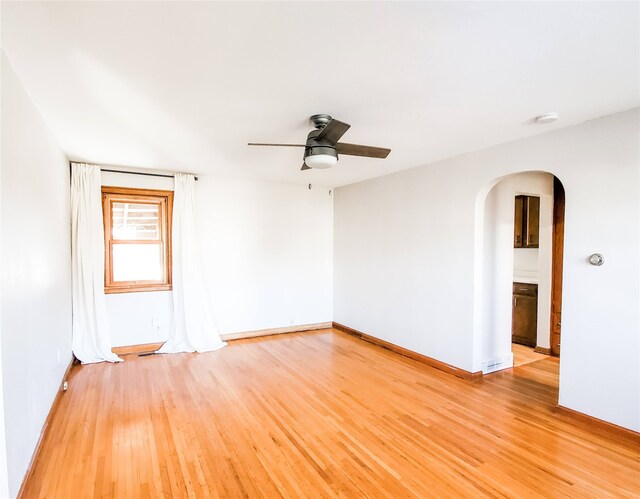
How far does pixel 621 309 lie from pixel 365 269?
129 inches

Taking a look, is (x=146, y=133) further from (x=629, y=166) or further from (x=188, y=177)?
(x=629, y=166)

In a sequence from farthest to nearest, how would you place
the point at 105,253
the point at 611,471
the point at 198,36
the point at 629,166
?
the point at 105,253 → the point at 629,166 → the point at 611,471 → the point at 198,36

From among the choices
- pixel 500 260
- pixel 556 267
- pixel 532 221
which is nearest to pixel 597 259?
pixel 500 260

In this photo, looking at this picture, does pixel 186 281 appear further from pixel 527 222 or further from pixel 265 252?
pixel 527 222

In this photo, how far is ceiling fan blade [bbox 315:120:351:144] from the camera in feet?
7.78

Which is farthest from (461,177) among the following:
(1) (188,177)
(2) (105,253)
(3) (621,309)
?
(2) (105,253)

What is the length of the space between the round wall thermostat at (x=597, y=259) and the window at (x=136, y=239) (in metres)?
4.93

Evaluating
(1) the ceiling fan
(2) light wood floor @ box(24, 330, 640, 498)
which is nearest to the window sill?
(2) light wood floor @ box(24, 330, 640, 498)

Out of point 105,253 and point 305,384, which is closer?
point 305,384

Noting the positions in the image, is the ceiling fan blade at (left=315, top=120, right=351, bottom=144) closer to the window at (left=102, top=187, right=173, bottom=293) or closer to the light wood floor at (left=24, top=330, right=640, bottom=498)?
the light wood floor at (left=24, top=330, right=640, bottom=498)

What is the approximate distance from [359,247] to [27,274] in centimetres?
426

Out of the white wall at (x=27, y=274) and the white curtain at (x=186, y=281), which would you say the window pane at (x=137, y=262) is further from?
the white wall at (x=27, y=274)

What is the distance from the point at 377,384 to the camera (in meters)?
3.77

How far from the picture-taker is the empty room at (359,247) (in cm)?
183
